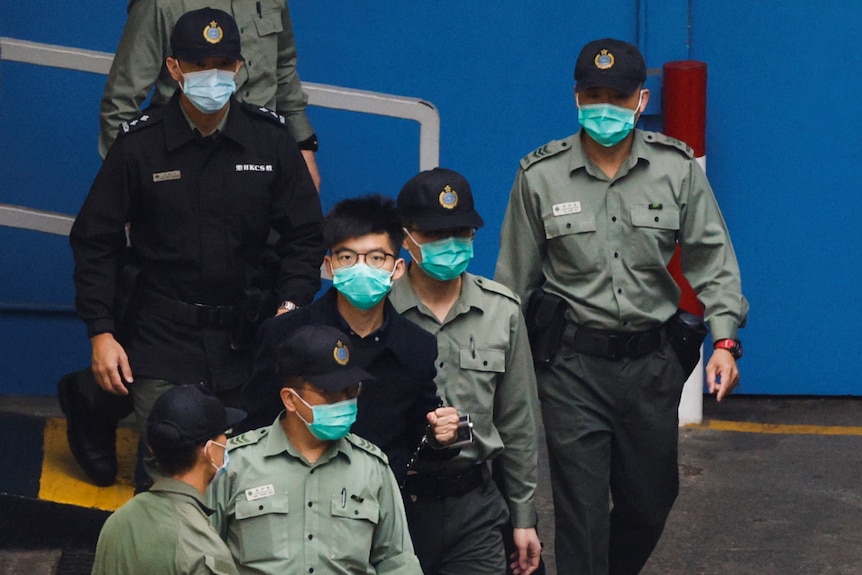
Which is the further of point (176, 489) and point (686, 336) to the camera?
point (686, 336)

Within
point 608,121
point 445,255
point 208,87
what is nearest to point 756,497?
point 608,121

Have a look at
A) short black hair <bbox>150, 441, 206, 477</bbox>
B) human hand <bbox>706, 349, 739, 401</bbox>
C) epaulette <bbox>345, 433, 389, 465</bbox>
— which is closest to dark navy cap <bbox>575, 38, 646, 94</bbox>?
human hand <bbox>706, 349, 739, 401</bbox>

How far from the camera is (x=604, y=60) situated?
5.41 meters

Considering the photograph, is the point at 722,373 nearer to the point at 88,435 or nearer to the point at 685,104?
the point at 685,104

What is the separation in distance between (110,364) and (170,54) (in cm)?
124

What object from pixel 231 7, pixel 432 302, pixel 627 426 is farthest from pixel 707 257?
pixel 231 7

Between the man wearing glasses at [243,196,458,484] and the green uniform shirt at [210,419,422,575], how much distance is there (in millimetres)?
305

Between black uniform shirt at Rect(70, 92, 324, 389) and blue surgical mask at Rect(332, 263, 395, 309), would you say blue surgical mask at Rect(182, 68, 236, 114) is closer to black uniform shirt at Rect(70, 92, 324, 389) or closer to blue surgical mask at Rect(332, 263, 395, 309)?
black uniform shirt at Rect(70, 92, 324, 389)

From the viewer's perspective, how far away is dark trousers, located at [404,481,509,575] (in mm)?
4914

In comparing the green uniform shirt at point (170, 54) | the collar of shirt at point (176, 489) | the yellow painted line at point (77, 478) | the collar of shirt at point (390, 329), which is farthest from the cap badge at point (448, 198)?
the yellow painted line at point (77, 478)

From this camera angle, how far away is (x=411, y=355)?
4.71 meters

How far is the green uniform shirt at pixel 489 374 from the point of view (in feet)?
16.4

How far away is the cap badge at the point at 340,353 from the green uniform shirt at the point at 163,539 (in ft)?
1.77

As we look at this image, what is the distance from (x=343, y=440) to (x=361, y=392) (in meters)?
0.31
